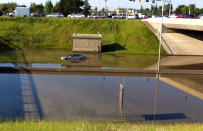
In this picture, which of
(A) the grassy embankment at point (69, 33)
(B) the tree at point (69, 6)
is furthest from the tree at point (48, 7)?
(A) the grassy embankment at point (69, 33)

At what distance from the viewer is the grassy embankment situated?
51.9 meters

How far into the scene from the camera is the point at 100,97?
22.2 metres

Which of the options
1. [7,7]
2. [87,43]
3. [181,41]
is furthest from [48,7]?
[181,41]

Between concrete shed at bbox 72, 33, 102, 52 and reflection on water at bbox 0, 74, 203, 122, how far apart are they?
20200 mm

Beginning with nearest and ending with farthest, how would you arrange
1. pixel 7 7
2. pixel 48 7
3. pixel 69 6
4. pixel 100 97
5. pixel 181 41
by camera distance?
pixel 100 97 → pixel 181 41 → pixel 69 6 → pixel 48 7 → pixel 7 7

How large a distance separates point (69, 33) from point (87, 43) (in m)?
10.0

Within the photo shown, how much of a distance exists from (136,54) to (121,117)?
3292 centimetres

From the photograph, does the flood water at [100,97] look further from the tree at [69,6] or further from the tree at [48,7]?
the tree at [48,7]

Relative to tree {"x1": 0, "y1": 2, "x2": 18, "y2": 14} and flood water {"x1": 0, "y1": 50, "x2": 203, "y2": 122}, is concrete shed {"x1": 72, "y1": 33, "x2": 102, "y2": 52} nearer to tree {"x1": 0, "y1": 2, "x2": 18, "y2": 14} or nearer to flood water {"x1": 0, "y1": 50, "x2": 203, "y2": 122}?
flood water {"x1": 0, "y1": 50, "x2": 203, "y2": 122}

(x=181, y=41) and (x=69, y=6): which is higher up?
(x=69, y=6)

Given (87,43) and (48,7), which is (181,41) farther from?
(48,7)

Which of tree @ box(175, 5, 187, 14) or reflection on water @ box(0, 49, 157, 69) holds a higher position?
tree @ box(175, 5, 187, 14)

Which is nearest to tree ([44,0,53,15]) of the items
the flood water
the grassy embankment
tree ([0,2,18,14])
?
tree ([0,2,18,14])

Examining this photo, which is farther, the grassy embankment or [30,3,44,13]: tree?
[30,3,44,13]: tree
